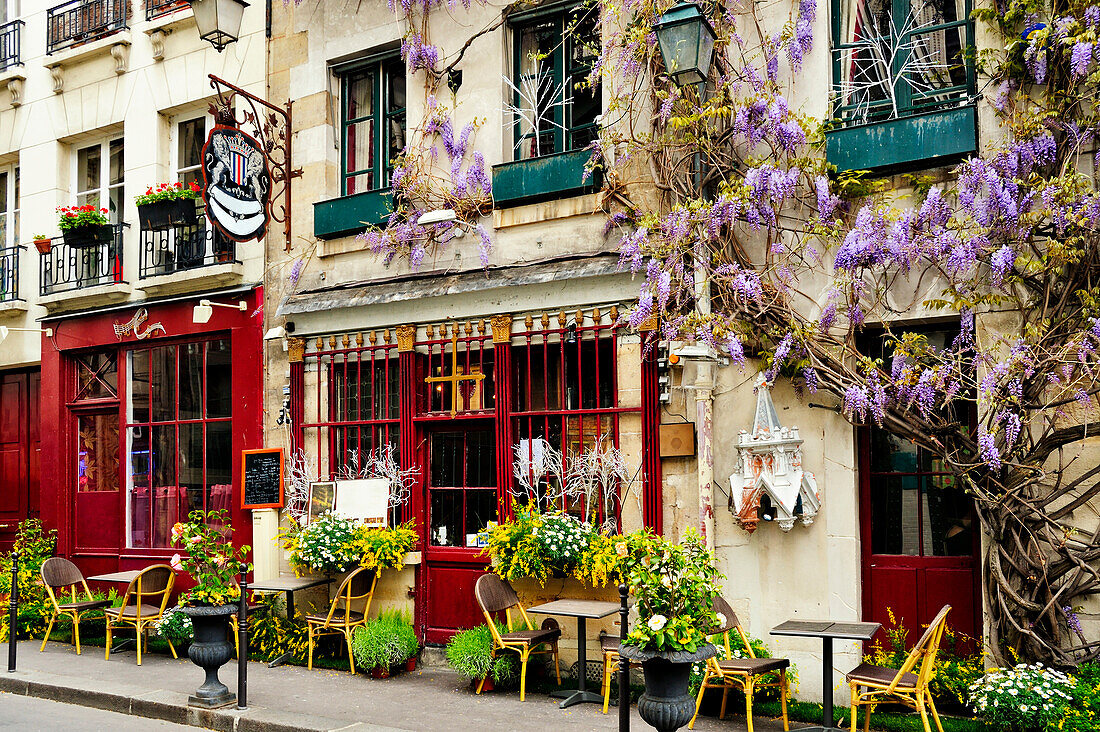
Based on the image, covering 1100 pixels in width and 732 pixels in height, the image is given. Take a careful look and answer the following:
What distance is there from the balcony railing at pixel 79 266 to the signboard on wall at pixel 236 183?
2.65 meters

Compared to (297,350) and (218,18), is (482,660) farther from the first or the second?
(218,18)

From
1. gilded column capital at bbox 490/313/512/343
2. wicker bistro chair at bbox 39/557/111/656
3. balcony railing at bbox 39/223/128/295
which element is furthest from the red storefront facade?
gilded column capital at bbox 490/313/512/343

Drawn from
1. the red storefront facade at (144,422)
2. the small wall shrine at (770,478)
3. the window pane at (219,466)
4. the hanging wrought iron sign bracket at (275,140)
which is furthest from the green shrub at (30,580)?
the small wall shrine at (770,478)

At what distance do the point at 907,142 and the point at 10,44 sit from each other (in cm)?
1262

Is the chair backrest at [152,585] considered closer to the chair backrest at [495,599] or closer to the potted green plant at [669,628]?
the chair backrest at [495,599]

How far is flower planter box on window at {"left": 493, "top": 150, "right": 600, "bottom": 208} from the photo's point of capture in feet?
32.4

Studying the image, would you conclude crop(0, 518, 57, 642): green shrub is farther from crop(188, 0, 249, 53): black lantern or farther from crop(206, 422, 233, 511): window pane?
crop(188, 0, 249, 53): black lantern

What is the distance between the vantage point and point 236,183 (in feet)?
37.8

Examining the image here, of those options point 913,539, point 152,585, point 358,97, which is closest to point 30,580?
point 152,585

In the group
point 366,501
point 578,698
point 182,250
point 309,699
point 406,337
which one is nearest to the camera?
point 578,698

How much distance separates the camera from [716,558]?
8.80 meters

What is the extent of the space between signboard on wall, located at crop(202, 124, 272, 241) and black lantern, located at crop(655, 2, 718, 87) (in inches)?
198

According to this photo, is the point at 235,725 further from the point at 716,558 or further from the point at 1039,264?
the point at 1039,264

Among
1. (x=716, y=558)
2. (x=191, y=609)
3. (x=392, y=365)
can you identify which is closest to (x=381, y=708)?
(x=191, y=609)
